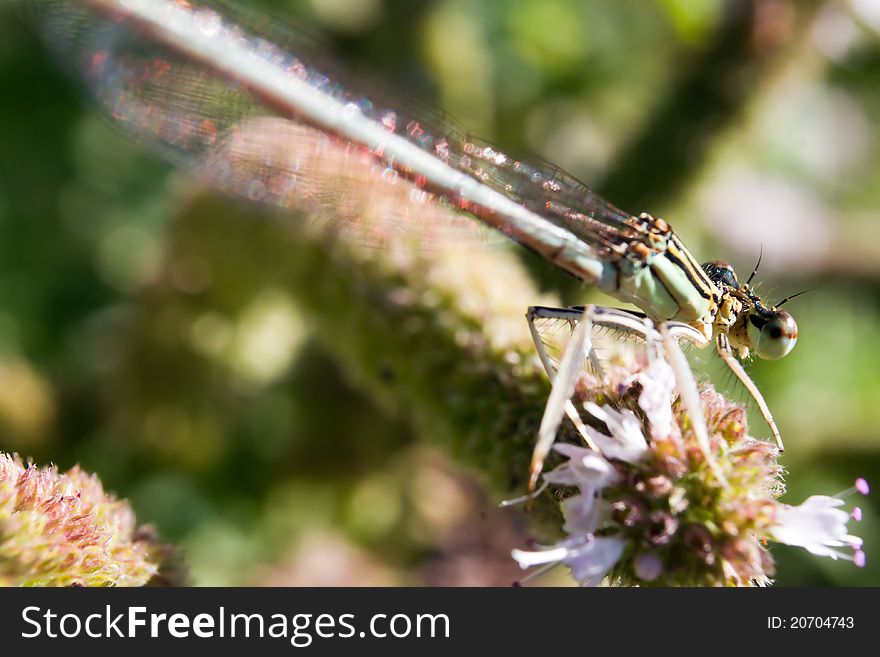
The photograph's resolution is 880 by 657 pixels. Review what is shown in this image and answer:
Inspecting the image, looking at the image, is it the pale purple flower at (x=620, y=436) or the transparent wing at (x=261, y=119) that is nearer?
the pale purple flower at (x=620, y=436)

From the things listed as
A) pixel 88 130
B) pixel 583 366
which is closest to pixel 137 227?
pixel 88 130

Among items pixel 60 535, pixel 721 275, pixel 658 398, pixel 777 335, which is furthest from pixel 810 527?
pixel 60 535

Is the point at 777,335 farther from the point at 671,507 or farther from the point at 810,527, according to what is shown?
the point at 671,507

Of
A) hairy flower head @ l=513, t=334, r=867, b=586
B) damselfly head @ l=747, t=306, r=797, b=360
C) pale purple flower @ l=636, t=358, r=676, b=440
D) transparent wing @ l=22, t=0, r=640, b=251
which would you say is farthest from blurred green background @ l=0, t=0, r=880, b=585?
hairy flower head @ l=513, t=334, r=867, b=586

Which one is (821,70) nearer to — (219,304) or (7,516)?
(219,304)

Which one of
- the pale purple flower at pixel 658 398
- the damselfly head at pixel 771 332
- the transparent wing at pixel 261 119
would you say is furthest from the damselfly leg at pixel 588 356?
the transparent wing at pixel 261 119

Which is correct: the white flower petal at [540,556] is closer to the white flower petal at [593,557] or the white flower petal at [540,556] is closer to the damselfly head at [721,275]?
the white flower petal at [593,557]
